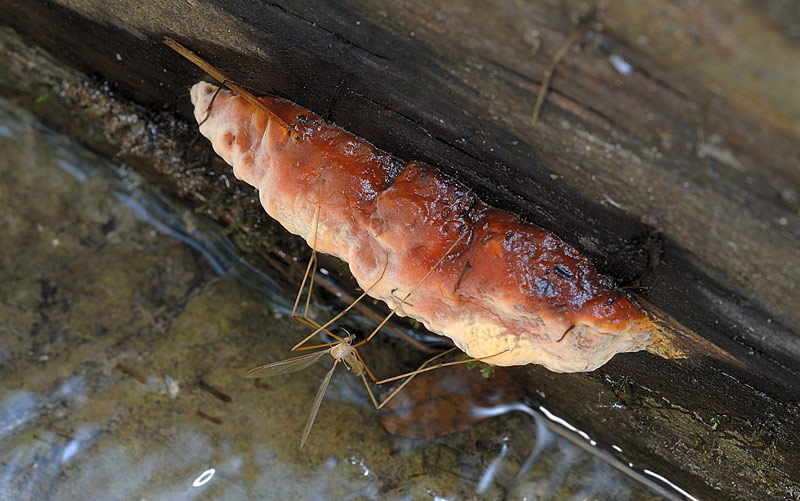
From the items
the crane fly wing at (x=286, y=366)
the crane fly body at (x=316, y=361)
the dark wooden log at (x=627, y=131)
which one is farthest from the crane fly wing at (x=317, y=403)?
the dark wooden log at (x=627, y=131)

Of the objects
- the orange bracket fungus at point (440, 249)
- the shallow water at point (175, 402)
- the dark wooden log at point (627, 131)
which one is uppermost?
the dark wooden log at point (627, 131)

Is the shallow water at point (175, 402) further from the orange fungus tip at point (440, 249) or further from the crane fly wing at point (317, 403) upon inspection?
the orange fungus tip at point (440, 249)

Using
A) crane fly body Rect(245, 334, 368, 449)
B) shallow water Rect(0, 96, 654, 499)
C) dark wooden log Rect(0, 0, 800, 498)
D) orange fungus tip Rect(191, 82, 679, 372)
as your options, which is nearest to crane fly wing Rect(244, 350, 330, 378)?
crane fly body Rect(245, 334, 368, 449)

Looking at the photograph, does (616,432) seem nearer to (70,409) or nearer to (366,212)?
(366,212)

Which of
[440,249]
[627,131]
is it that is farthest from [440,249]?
[627,131]

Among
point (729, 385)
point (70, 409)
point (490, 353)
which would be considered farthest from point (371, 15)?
point (70, 409)

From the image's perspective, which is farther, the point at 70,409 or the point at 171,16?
the point at 70,409
